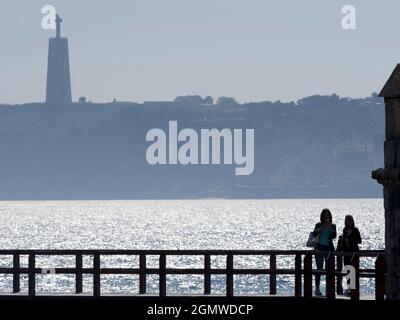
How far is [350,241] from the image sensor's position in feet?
82.9

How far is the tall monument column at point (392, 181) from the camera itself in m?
21.0

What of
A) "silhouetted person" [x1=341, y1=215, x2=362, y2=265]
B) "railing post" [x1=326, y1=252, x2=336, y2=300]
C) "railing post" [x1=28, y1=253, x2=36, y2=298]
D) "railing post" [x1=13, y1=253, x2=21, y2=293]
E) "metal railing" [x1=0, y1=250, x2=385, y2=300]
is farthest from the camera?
"railing post" [x1=13, y1=253, x2=21, y2=293]

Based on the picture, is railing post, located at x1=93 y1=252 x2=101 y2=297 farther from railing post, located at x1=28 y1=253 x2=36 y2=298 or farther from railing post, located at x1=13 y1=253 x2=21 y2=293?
railing post, located at x1=13 y1=253 x2=21 y2=293

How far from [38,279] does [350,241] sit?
64600 millimetres

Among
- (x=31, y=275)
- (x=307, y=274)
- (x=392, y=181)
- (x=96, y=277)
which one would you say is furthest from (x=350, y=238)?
(x=31, y=275)

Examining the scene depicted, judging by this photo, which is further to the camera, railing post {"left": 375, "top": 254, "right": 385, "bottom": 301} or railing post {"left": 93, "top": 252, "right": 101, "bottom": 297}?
railing post {"left": 93, "top": 252, "right": 101, "bottom": 297}

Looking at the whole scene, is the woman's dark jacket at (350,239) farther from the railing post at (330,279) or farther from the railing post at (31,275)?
the railing post at (31,275)

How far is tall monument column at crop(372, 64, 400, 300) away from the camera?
21.0m

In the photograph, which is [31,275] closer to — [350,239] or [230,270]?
[230,270]

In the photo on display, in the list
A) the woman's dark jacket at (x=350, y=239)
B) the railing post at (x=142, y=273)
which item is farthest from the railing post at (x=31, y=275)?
the woman's dark jacket at (x=350, y=239)

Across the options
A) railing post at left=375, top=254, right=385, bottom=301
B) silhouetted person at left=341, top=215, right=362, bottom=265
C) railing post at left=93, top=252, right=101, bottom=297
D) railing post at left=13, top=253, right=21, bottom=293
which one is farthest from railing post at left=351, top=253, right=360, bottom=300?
railing post at left=13, top=253, right=21, bottom=293
